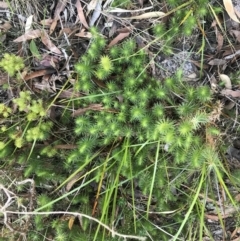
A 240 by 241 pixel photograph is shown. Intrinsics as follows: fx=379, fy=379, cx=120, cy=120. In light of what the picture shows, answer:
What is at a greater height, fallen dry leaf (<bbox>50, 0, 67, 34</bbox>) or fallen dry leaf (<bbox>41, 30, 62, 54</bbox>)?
fallen dry leaf (<bbox>50, 0, 67, 34</bbox>)

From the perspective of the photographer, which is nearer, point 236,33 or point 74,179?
point 236,33

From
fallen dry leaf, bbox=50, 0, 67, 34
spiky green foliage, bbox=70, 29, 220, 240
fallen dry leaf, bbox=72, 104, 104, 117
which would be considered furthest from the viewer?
fallen dry leaf, bbox=50, 0, 67, 34

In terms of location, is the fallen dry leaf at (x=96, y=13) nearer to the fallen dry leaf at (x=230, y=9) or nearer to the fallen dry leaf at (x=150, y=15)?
the fallen dry leaf at (x=150, y=15)

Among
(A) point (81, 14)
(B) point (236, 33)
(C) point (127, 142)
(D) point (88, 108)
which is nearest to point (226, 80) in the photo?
(B) point (236, 33)

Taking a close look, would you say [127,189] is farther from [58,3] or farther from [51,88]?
[58,3]

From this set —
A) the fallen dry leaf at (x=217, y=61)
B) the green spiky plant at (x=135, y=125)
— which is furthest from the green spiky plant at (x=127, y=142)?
the fallen dry leaf at (x=217, y=61)

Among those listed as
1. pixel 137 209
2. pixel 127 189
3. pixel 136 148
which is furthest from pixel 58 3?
pixel 137 209

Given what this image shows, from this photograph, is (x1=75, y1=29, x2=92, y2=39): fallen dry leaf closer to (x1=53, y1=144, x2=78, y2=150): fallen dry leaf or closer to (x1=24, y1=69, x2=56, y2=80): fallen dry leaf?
(x1=24, y1=69, x2=56, y2=80): fallen dry leaf

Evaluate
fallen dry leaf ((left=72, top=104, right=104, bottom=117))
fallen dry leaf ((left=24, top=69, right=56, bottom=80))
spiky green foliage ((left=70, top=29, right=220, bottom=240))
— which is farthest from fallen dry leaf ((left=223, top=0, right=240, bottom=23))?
fallen dry leaf ((left=24, top=69, right=56, bottom=80))

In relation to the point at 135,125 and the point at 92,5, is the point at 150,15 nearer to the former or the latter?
the point at 92,5

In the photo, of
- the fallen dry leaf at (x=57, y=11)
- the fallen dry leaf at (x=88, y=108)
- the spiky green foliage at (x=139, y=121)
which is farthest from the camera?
the fallen dry leaf at (x=57, y=11)

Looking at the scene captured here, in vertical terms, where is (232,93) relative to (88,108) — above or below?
below
